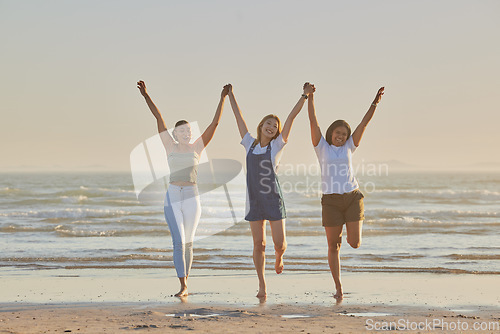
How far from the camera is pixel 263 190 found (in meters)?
6.43

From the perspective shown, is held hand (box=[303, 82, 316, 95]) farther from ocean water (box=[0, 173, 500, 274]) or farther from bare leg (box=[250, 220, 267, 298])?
ocean water (box=[0, 173, 500, 274])

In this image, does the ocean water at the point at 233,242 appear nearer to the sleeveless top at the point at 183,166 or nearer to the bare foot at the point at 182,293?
the bare foot at the point at 182,293

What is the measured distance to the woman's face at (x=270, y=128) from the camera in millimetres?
6453

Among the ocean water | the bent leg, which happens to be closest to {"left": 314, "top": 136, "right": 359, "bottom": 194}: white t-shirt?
the bent leg

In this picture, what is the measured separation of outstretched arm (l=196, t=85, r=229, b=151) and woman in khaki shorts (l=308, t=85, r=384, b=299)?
99 cm

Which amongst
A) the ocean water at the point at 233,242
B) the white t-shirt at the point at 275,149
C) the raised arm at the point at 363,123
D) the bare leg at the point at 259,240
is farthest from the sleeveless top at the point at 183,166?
the ocean water at the point at 233,242

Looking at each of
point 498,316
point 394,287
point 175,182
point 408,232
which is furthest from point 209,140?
point 408,232

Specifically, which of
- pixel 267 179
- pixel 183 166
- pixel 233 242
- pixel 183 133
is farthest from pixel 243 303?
pixel 233 242

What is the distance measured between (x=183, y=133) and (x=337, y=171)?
5.68 ft

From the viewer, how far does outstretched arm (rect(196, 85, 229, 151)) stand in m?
6.83

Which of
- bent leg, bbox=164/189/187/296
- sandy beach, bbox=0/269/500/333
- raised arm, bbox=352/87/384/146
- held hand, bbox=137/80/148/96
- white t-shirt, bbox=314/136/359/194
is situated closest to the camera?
sandy beach, bbox=0/269/500/333

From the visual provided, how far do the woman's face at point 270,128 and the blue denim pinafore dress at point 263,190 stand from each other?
0.38 feet

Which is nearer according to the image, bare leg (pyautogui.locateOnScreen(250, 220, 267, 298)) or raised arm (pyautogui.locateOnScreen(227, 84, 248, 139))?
bare leg (pyautogui.locateOnScreen(250, 220, 267, 298))

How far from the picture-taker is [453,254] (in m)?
11.5
